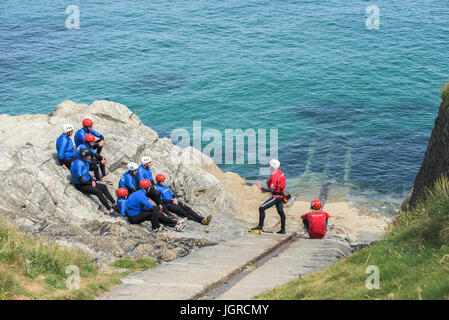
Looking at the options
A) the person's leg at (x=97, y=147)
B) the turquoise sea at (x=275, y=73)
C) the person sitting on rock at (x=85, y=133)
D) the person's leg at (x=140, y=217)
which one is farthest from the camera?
the turquoise sea at (x=275, y=73)

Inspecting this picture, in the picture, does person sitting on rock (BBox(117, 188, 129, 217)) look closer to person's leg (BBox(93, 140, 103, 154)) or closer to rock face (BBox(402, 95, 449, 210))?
person's leg (BBox(93, 140, 103, 154))

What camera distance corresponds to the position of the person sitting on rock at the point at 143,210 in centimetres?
1645

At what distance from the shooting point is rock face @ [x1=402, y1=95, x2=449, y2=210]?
15486 mm

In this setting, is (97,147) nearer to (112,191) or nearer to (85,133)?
(85,133)

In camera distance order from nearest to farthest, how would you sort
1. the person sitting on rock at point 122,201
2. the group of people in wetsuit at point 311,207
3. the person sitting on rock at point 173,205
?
the group of people in wetsuit at point 311,207 → the person sitting on rock at point 122,201 → the person sitting on rock at point 173,205

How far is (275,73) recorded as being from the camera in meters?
45.2

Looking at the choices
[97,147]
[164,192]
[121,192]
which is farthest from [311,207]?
[97,147]

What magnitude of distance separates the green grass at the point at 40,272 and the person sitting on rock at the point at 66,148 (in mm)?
6728

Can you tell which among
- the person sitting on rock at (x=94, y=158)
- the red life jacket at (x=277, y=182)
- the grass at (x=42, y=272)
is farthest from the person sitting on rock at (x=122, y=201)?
the grass at (x=42, y=272)

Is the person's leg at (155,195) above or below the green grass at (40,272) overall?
below

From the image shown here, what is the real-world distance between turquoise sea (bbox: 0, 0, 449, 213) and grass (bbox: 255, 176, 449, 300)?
47.7 ft

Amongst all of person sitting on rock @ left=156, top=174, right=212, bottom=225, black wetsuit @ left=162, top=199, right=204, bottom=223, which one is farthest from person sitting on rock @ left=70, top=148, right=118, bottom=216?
black wetsuit @ left=162, top=199, right=204, bottom=223

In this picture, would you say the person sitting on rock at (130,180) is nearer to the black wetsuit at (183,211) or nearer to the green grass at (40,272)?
the black wetsuit at (183,211)
